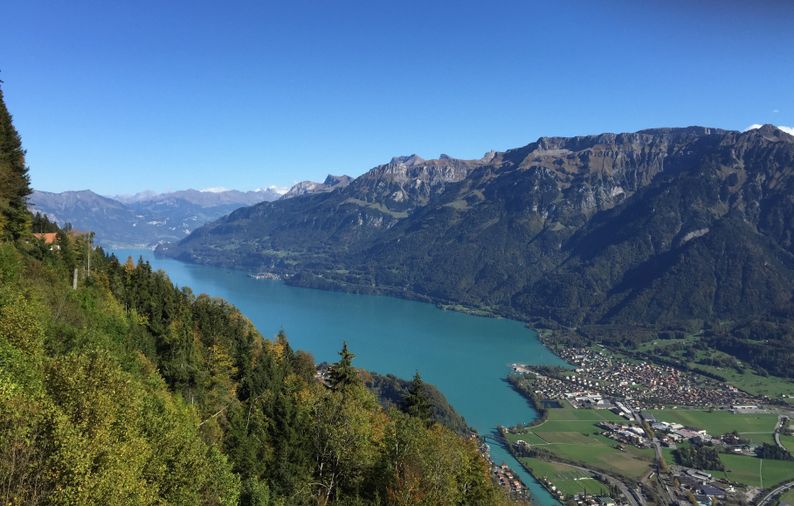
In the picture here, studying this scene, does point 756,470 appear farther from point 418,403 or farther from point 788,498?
point 418,403

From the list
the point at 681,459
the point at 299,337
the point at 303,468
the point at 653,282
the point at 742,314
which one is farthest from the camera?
the point at 653,282

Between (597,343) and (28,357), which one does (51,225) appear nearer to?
(28,357)

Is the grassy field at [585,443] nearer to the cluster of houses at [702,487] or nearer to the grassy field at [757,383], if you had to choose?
the cluster of houses at [702,487]

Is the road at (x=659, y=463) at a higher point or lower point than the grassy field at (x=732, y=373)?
lower

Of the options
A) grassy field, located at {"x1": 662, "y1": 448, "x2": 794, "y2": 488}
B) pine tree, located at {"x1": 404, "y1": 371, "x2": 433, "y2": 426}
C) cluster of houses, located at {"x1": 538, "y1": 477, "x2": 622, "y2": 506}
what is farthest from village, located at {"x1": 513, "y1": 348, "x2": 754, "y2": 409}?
pine tree, located at {"x1": 404, "y1": 371, "x2": 433, "y2": 426}

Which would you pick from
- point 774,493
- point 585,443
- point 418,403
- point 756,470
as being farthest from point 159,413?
point 756,470

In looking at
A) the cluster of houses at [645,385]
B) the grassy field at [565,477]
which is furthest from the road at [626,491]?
the cluster of houses at [645,385]

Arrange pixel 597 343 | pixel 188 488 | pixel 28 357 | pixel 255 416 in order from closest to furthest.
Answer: pixel 188 488
pixel 28 357
pixel 255 416
pixel 597 343

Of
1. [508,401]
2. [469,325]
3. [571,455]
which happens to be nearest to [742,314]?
[469,325]
